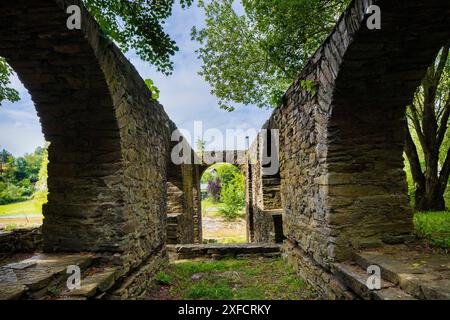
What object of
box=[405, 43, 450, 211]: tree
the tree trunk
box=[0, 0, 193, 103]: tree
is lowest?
the tree trunk

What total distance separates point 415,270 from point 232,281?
293 cm

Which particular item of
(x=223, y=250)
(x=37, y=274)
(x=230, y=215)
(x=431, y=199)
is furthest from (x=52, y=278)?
(x=230, y=215)

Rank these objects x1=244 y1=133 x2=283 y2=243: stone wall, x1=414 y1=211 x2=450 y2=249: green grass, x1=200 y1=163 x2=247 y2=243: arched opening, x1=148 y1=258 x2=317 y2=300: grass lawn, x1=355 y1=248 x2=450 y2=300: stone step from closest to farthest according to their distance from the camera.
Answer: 1. x1=355 y1=248 x2=450 y2=300: stone step
2. x1=414 y1=211 x2=450 y2=249: green grass
3. x1=148 y1=258 x2=317 y2=300: grass lawn
4. x1=244 y1=133 x2=283 y2=243: stone wall
5. x1=200 y1=163 x2=247 y2=243: arched opening

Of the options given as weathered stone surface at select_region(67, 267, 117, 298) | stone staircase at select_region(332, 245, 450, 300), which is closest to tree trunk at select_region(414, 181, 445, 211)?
stone staircase at select_region(332, 245, 450, 300)

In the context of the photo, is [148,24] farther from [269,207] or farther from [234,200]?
[234,200]

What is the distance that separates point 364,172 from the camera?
3.34m

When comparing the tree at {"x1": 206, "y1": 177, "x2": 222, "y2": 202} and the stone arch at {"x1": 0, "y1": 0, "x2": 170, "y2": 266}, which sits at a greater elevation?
the stone arch at {"x1": 0, "y1": 0, "x2": 170, "y2": 266}

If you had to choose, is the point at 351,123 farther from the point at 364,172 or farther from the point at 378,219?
the point at 378,219

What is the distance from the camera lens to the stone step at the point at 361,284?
2.21 metres

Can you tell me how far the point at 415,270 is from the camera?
95.5 inches

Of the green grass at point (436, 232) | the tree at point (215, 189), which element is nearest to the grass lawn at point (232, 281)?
the green grass at point (436, 232)

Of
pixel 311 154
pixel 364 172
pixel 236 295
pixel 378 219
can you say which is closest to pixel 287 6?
pixel 311 154

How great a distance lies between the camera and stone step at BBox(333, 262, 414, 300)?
2.21 m

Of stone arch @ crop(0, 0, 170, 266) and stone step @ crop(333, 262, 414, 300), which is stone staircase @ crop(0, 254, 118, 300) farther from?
stone step @ crop(333, 262, 414, 300)
